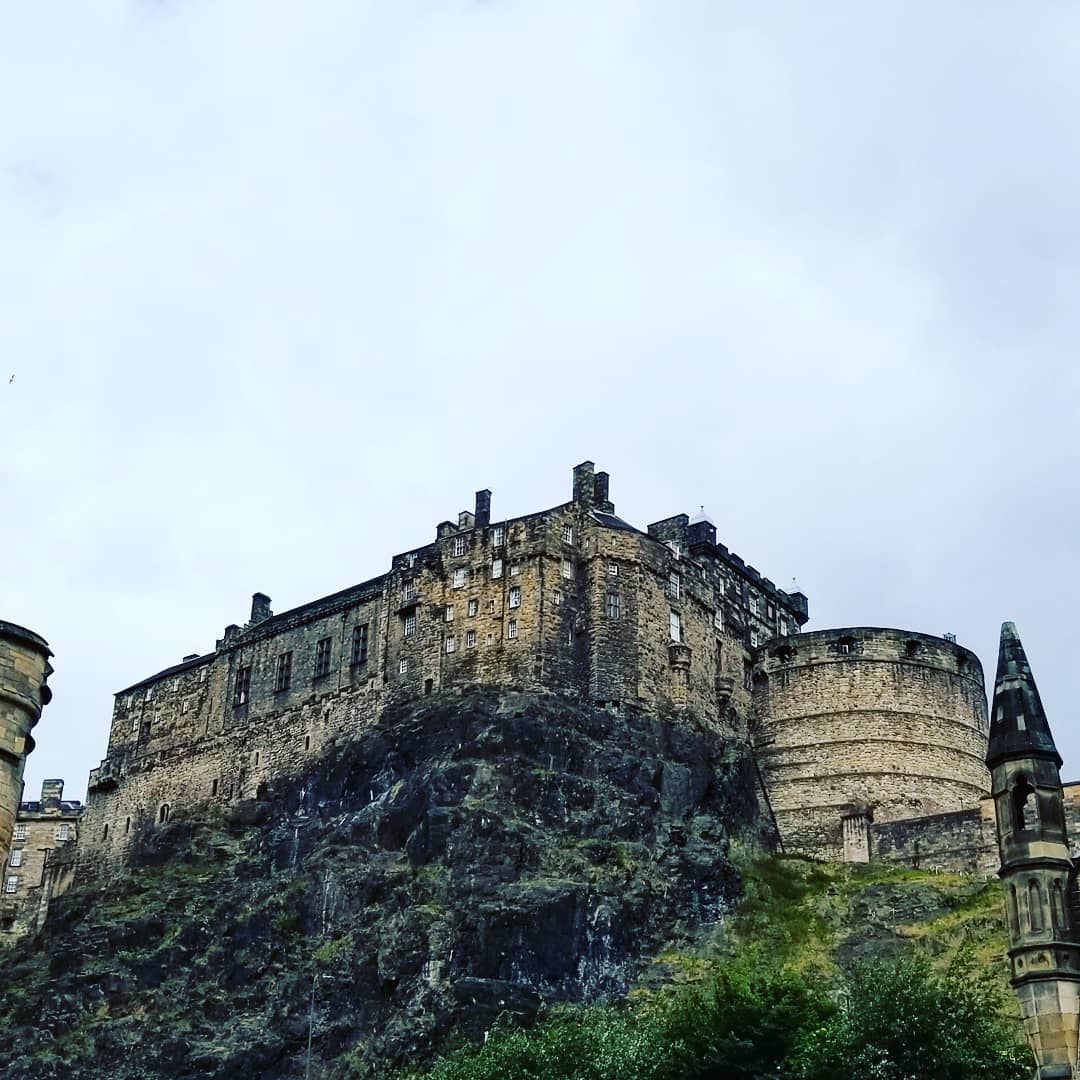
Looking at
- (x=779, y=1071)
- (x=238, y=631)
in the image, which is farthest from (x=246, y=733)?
(x=779, y=1071)

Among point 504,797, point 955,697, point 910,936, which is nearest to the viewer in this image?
point 910,936

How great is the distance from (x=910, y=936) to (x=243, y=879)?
27613mm

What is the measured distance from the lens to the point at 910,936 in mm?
63375

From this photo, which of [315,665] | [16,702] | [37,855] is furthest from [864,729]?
[37,855]

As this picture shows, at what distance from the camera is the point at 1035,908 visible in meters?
35.6

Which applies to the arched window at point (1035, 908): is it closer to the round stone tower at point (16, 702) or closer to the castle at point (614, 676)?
the round stone tower at point (16, 702)

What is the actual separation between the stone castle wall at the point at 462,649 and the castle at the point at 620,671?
3.8 inches

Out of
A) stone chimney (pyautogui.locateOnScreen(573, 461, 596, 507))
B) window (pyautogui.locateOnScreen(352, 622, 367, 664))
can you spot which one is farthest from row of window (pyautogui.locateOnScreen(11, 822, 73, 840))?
stone chimney (pyautogui.locateOnScreen(573, 461, 596, 507))

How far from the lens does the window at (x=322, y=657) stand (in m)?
80.6

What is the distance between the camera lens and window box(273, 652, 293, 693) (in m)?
81.9

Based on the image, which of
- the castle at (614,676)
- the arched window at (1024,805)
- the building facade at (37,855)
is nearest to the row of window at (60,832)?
the building facade at (37,855)

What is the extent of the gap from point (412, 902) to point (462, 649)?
13439 millimetres

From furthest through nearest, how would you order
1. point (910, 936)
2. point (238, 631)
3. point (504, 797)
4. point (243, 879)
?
1. point (238, 631)
2. point (243, 879)
3. point (504, 797)
4. point (910, 936)

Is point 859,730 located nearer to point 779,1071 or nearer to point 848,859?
point 848,859
